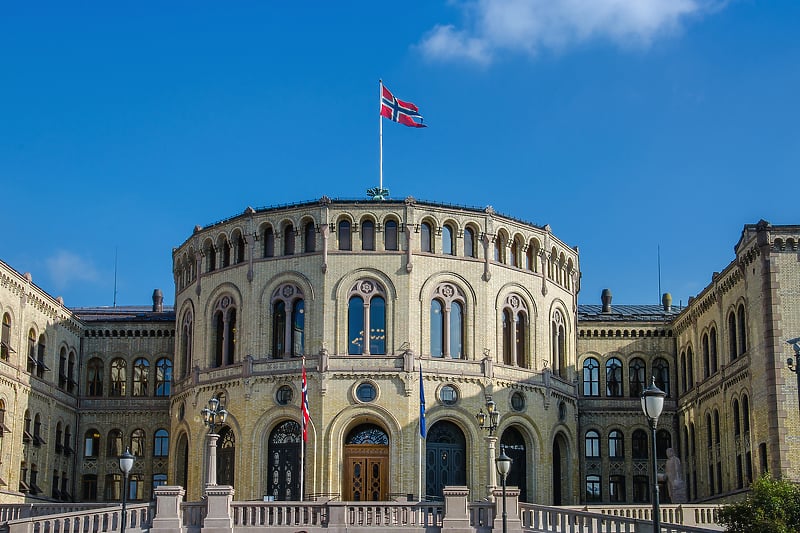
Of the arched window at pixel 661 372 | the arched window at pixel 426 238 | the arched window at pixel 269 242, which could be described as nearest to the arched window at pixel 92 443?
the arched window at pixel 269 242

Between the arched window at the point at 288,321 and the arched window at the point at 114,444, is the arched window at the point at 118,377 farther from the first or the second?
the arched window at the point at 288,321

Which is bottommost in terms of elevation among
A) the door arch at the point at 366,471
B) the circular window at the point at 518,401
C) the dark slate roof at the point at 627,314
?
the door arch at the point at 366,471

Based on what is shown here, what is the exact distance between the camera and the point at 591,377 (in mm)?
70750

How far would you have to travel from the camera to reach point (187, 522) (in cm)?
4362

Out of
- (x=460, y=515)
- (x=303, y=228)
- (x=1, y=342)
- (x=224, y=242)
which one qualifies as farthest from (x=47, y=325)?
(x=460, y=515)

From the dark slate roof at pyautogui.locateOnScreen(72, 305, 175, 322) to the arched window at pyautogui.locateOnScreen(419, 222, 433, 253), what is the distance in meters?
17.6

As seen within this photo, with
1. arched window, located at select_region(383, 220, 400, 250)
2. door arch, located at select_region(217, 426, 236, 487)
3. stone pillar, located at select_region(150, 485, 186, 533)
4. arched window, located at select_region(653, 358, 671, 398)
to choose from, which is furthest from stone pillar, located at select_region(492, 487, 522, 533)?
arched window, located at select_region(653, 358, 671, 398)

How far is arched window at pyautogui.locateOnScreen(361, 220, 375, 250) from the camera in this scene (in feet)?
194

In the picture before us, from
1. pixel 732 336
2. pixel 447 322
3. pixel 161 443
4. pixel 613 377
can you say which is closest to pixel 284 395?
pixel 447 322

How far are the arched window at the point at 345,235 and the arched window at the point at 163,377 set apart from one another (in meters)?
16.0

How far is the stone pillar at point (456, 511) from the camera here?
42.7 meters

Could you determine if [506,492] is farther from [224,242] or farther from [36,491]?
[36,491]

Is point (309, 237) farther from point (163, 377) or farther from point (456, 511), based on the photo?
point (456, 511)

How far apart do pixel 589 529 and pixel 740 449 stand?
1623 centimetres
